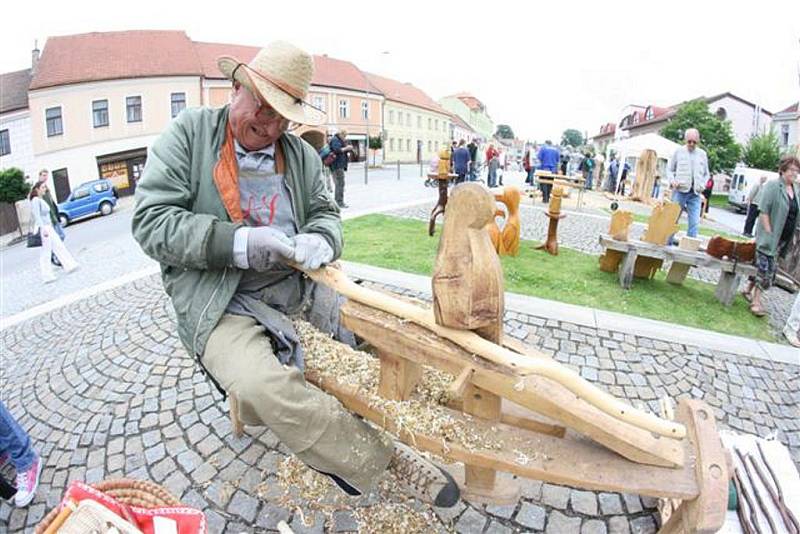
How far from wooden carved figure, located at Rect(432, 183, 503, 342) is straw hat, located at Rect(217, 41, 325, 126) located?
909 mm

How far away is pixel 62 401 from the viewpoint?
3205 mm

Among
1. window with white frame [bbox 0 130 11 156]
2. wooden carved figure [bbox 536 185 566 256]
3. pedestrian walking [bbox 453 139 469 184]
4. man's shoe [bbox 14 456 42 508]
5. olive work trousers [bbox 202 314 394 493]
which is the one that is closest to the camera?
olive work trousers [bbox 202 314 394 493]

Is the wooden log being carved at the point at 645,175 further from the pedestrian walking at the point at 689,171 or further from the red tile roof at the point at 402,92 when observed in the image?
the red tile roof at the point at 402,92

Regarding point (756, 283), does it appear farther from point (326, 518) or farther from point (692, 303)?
point (326, 518)

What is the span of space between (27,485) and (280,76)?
102 inches

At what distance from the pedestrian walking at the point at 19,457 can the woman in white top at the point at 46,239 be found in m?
6.49

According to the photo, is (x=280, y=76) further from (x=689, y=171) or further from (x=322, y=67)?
(x=322, y=67)

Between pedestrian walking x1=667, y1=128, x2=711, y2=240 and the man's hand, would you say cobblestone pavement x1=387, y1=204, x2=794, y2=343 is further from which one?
the man's hand

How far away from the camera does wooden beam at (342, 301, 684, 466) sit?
4.55 ft

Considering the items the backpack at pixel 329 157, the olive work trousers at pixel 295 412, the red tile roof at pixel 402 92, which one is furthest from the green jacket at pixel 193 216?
the red tile roof at pixel 402 92

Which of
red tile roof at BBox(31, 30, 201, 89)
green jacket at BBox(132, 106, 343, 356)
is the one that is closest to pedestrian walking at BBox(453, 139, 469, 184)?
green jacket at BBox(132, 106, 343, 356)

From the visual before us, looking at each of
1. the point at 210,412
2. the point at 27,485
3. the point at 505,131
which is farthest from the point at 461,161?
the point at 505,131

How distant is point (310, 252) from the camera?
1.91 m

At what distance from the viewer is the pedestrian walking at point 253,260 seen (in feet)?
5.48
